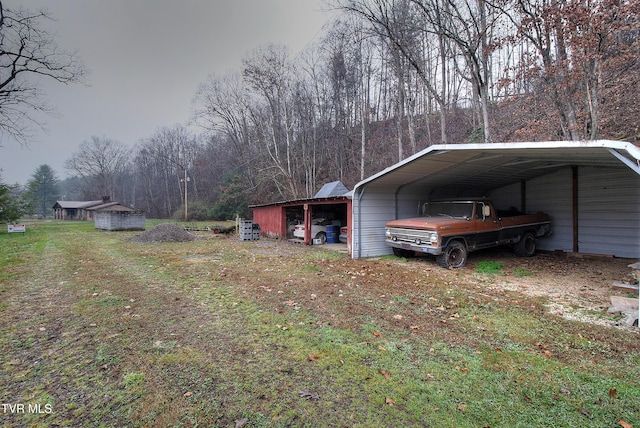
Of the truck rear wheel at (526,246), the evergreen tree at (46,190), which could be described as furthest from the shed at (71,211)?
the truck rear wheel at (526,246)

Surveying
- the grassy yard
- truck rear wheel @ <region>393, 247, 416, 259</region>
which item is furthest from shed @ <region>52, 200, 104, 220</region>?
truck rear wheel @ <region>393, 247, 416, 259</region>

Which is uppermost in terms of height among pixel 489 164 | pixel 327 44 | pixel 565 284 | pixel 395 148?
pixel 327 44

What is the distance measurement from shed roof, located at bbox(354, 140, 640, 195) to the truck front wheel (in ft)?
7.69

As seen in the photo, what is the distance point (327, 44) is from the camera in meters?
21.5

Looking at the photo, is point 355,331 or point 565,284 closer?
point 355,331

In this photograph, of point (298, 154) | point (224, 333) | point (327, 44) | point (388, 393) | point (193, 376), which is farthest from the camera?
point (298, 154)

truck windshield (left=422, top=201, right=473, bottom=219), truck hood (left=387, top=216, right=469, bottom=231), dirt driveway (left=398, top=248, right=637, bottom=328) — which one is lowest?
dirt driveway (left=398, top=248, right=637, bottom=328)

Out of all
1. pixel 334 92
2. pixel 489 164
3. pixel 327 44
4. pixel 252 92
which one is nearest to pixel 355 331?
pixel 489 164

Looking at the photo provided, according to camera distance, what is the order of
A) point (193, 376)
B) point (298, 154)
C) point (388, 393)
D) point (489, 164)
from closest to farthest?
point (388, 393)
point (193, 376)
point (489, 164)
point (298, 154)

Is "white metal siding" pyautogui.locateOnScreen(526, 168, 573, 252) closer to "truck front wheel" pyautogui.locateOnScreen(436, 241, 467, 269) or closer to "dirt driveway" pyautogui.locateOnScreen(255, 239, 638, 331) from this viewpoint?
"dirt driveway" pyautogui.locateOnScreen(255, 239, 638, 331)

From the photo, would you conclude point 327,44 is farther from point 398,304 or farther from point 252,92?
point 398,304

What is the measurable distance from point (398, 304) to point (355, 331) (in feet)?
4.86

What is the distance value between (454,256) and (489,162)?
2.85m

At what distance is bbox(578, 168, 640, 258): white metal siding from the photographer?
9.09 metres
